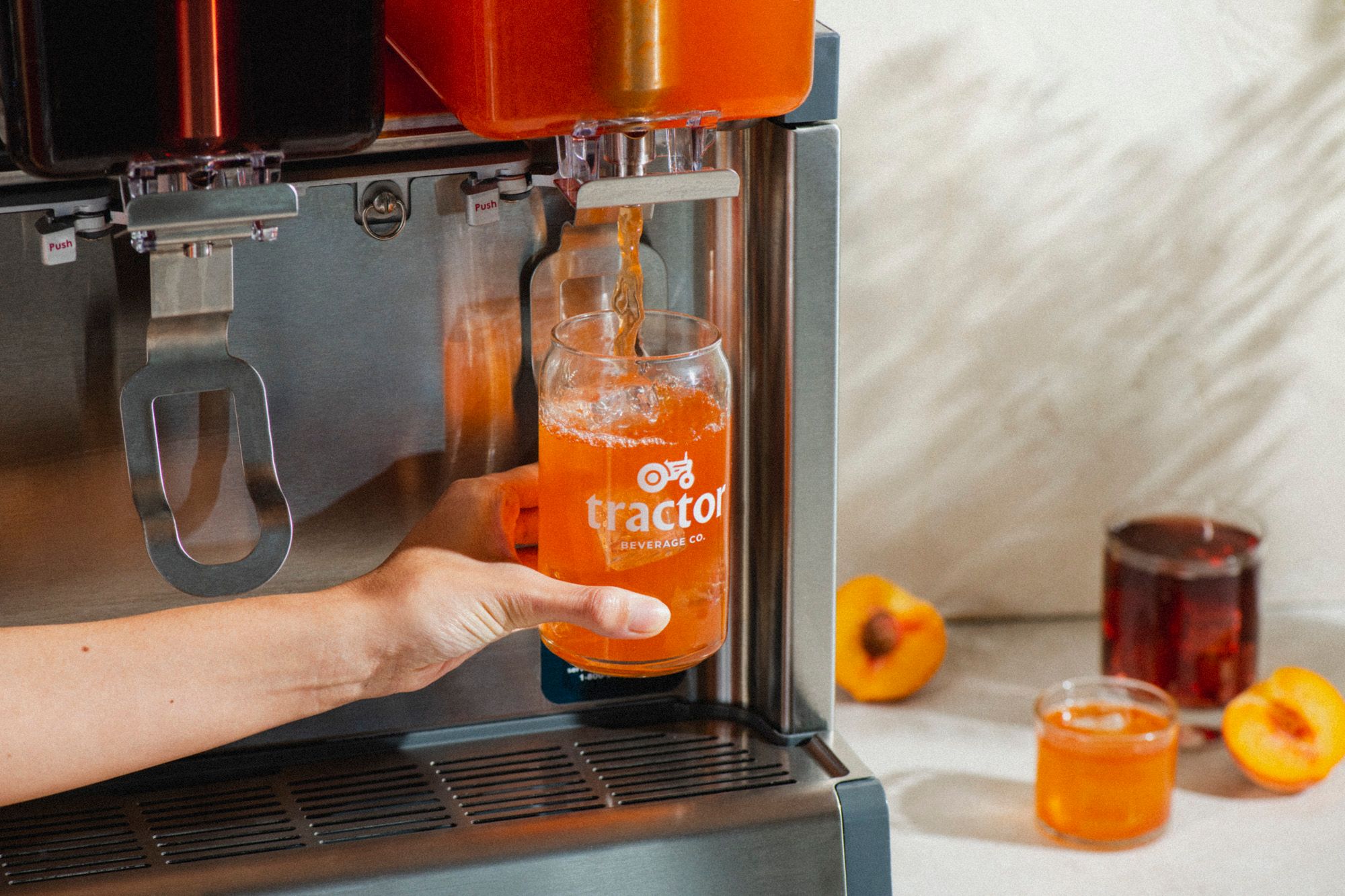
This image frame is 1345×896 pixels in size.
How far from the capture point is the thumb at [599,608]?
753 mm

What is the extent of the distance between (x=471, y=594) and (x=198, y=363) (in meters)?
0.19

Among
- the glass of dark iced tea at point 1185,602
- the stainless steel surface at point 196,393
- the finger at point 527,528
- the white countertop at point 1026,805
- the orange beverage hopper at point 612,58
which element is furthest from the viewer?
the glass of dark iced tea at point 1185,602

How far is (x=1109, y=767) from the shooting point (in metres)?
1.02

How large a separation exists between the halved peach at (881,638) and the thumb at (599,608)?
0.49 meters

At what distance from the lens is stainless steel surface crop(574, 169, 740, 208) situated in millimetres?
689

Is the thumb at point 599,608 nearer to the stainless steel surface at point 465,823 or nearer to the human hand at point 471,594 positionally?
the human hand at point 471,594

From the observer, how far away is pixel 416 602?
82 cm

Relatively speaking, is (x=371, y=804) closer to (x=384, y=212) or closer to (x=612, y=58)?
(x=384, y=212)

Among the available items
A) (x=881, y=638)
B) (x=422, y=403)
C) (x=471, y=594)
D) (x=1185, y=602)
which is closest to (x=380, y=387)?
(x=422, y=403)

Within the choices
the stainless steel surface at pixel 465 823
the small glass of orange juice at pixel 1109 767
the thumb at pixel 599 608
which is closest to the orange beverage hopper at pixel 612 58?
the thumb at pixel 599 608

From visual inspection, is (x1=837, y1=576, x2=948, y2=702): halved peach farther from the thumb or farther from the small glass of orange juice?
the thumb

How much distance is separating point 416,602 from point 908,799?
1.53ft

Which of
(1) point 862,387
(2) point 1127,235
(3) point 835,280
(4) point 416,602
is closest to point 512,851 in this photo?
(4) point 416,602

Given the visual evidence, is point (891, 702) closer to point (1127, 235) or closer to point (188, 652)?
point (1127, 235)
